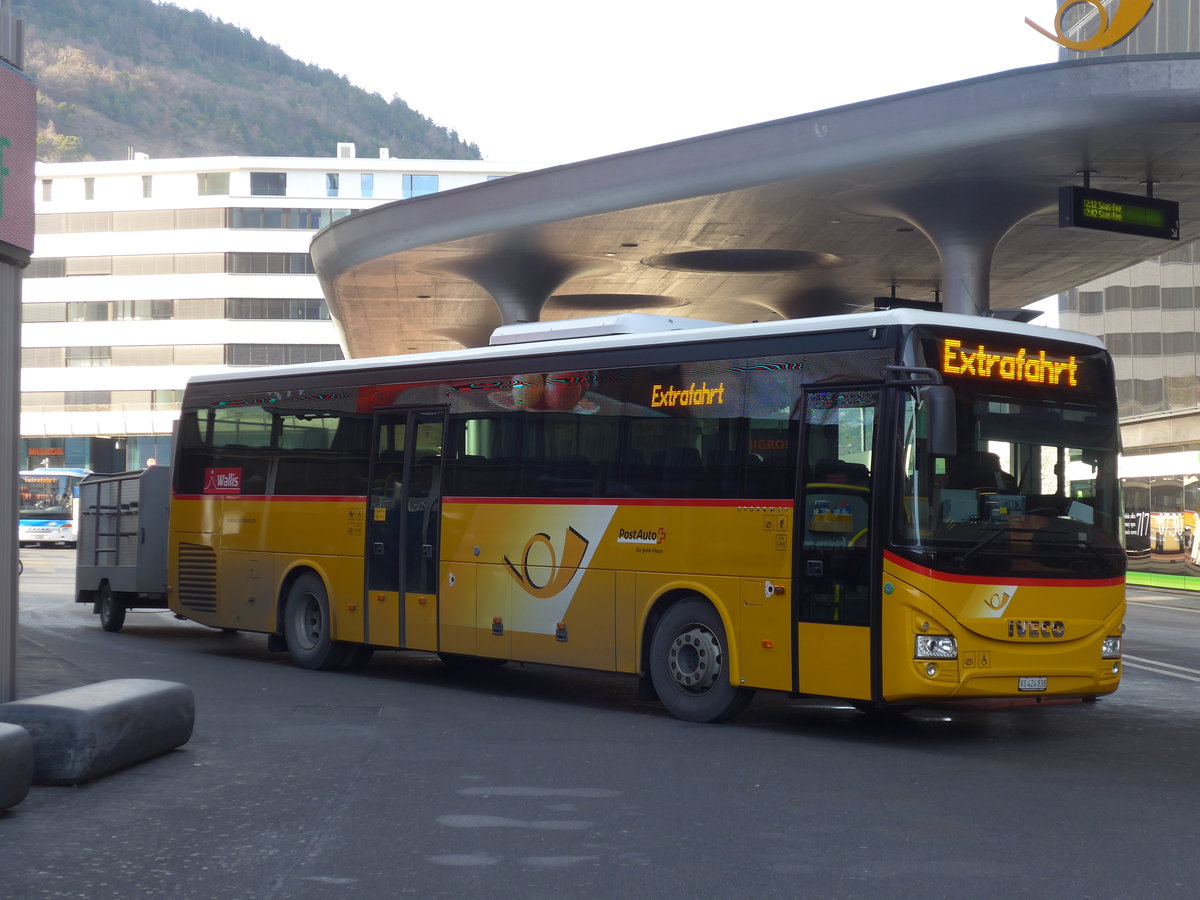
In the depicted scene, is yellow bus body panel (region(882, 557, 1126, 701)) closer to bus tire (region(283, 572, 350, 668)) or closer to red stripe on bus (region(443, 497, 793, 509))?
red stripe on bus (region(443, 497, 793, 509))

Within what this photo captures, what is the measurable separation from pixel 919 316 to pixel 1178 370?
41.5m

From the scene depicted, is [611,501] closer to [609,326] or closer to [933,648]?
[609,326]

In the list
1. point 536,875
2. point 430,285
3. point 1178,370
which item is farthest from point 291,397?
point 1178,370

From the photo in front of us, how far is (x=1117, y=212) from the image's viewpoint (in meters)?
20.5

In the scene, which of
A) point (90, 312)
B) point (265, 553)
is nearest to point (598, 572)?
point (265, 553)

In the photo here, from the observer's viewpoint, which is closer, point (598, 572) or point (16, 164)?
point (16, 164)

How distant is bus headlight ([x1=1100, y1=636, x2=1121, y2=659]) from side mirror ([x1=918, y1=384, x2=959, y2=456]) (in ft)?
6.90

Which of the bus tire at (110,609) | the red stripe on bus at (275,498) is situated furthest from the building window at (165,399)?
the red stripe on bus at (275,498)

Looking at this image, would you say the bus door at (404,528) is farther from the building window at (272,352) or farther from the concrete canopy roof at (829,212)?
the building window at (272,352)

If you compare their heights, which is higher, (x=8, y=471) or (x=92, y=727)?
(x=8, y=471)

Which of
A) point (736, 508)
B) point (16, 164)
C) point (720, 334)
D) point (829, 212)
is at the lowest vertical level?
point (736, 508)

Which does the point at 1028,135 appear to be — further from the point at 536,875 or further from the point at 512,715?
the point at 536,875

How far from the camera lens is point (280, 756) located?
9.95 meters

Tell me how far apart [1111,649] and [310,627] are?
28.5ft
